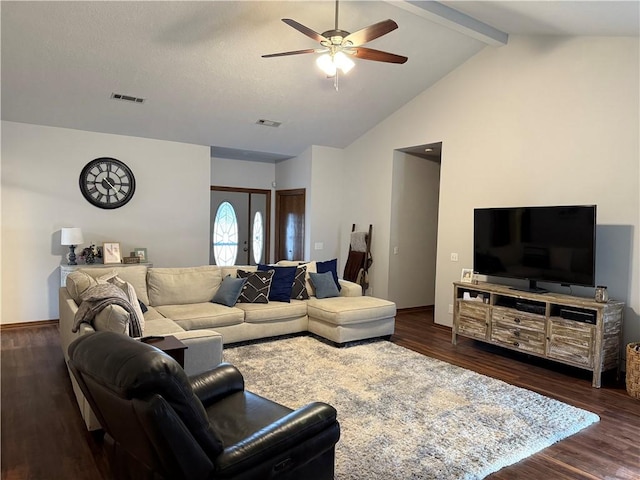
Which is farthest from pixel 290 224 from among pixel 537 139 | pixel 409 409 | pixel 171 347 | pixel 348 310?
pixel 171 347

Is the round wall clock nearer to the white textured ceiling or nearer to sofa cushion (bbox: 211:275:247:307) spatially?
the white textured ceiling

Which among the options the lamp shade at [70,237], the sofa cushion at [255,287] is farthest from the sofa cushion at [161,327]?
the lamp shade at [70,237]

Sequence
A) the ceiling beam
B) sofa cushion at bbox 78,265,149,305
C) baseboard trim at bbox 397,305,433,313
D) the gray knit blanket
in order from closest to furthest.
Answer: the gray knit blanket
the ceiling beam
sofa cushion at bbox 78,265,149,305
baseboard trim at bbox 397,305,433,313

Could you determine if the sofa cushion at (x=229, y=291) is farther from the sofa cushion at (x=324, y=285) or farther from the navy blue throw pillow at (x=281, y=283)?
the sofa cushion at (x=324, y=285)

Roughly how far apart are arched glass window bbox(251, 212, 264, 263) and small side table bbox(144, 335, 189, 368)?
17.6 ft

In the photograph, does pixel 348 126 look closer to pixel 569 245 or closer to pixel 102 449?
pixel 569 245

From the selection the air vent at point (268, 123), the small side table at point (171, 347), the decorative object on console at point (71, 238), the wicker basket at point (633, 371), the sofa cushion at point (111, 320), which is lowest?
the wicker basket at point (633, 371)

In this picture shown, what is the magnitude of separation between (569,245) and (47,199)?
6.34m

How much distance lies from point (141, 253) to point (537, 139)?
18.0ft

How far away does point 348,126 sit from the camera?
6949 mm

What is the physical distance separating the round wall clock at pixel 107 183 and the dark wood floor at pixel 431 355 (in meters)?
1.97

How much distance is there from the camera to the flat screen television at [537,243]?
4137 millimetres

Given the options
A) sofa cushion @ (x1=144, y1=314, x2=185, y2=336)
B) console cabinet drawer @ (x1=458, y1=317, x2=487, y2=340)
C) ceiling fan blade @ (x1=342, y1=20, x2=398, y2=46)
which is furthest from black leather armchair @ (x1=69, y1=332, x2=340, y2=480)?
console cabinet drawer @ (x1=458, y1=317, x2=487, y2=340)

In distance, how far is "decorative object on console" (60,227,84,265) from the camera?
546 centimetres
